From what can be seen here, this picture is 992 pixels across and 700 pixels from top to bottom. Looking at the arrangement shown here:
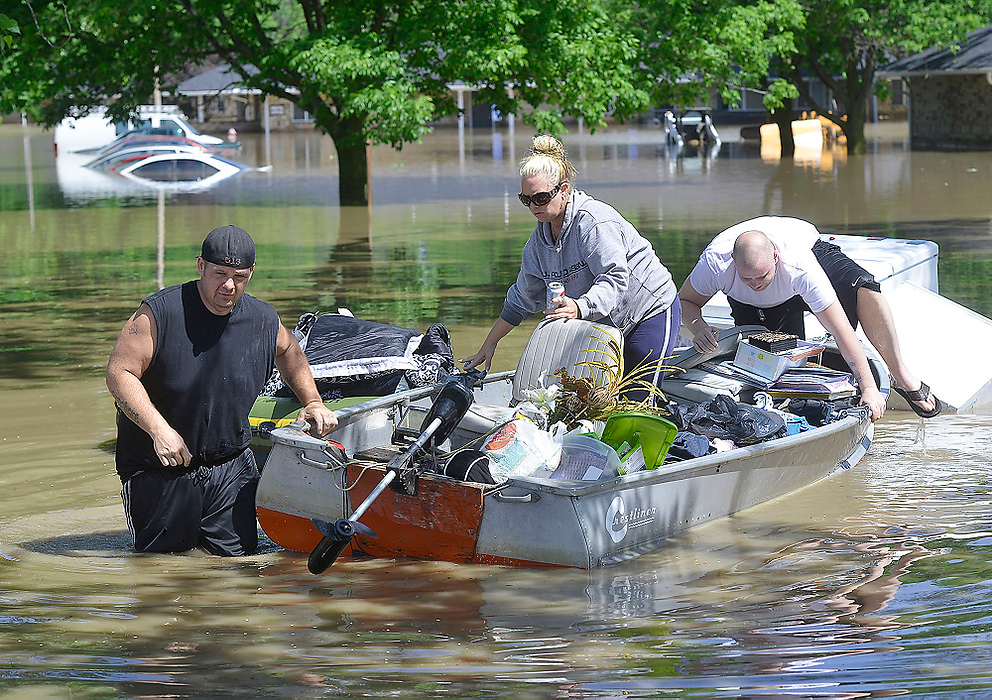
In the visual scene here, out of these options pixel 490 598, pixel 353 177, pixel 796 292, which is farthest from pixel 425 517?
pixel 353 177

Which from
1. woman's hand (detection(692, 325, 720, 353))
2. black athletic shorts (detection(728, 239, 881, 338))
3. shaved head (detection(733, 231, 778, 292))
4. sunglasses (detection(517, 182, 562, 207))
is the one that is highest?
sunglasses (detection(517, 182, 562, 207))

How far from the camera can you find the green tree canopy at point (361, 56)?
2097 cm

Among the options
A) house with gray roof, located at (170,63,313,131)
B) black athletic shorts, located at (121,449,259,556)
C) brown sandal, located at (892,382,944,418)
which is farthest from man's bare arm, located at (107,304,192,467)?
house with gray roof, located at (170,63,313,131)

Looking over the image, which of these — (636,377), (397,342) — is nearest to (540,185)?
(636,377)

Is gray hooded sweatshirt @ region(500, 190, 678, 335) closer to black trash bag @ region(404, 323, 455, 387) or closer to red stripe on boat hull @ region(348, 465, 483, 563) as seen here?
black trash bag @ region(404, 323, 455, 387)

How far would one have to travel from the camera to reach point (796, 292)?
24.5ft

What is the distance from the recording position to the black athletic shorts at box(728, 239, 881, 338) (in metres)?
7.78

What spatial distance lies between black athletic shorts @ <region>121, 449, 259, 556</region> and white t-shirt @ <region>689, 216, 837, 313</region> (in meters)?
3.27

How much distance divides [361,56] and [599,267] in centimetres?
1535

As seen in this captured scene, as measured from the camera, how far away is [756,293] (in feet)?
25.3

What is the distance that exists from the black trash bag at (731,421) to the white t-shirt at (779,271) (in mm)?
784

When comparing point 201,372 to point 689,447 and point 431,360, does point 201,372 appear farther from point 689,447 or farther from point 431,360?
point 689,447

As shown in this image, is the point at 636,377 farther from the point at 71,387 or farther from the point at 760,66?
the point at 760,66

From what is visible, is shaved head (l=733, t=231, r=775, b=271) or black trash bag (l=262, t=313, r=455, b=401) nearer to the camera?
shaved head (l=733, t=231, r=775, b=271)
